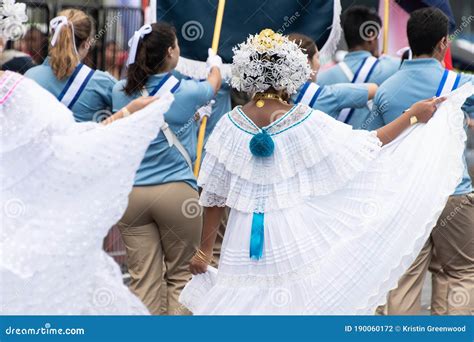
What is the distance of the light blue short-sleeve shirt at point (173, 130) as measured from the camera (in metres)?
5.94

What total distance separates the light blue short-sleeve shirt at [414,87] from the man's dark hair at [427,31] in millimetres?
89

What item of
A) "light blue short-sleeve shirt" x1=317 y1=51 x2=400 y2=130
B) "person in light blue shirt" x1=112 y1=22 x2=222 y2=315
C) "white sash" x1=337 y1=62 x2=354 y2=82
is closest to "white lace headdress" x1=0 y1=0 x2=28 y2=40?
"person in light blue shirt" x1=112 y1=22 x2=222 y2=315

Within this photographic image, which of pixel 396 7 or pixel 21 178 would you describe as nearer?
pixel 21 178

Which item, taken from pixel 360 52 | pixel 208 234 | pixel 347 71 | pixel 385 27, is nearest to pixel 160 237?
pixel 208 234

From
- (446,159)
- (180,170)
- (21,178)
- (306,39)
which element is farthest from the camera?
(306,39)

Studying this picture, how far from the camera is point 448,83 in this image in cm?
600

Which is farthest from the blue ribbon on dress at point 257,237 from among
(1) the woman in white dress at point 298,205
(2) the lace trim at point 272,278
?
(2) the lace trim at point 272,278

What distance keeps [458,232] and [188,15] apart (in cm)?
224

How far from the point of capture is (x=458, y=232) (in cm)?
612

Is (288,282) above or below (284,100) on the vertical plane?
below

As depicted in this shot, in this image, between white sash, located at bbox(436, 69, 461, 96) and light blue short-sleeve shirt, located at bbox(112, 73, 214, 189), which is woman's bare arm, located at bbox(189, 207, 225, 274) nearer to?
light blue short-sleeve shirt, located at bbox(112, 73, 214, 189)

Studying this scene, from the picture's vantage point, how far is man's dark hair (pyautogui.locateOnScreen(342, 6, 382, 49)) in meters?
7.68
